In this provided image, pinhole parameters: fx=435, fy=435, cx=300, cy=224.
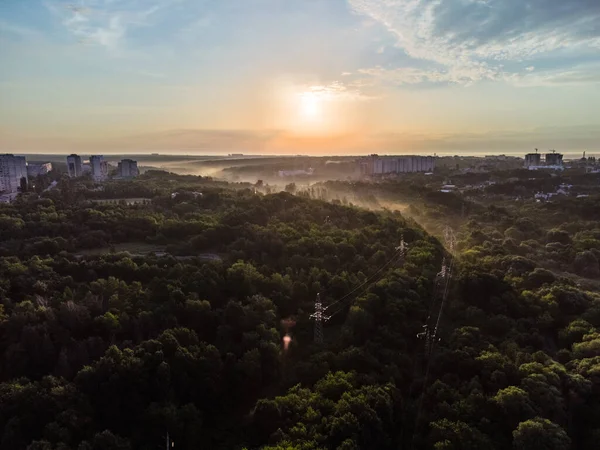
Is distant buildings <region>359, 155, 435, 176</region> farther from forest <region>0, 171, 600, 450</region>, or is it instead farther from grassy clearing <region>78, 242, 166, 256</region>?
grassy clearing <region>78, 242, 166, 256</region>

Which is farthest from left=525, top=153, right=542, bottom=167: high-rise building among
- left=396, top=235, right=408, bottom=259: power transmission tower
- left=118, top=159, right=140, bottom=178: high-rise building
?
left=396, top=235, right=408, bottom=259: power transmission tower

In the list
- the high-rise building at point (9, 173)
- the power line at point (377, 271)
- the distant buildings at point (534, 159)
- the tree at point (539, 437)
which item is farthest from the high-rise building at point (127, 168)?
the distant buildings at point (534, 159)

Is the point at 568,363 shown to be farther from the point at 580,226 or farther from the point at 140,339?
the point at 580,226

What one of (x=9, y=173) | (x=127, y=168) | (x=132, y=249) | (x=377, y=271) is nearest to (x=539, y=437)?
(x=377, y=271)

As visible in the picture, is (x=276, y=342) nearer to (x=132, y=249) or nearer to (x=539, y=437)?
(x=539, y=437)

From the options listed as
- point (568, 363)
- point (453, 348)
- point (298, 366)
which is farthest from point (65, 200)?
point (568, 363)

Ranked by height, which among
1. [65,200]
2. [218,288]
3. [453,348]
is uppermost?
[65,200]

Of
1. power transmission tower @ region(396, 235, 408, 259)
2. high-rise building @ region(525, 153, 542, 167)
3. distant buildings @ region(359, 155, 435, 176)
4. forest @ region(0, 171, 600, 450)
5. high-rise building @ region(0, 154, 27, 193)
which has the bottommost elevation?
forest @ region(0, 171, 600, 450)

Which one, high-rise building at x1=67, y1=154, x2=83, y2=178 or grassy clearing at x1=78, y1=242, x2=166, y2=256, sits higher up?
high-rise building at x1=67, y1=154, x2=83, y2=178
